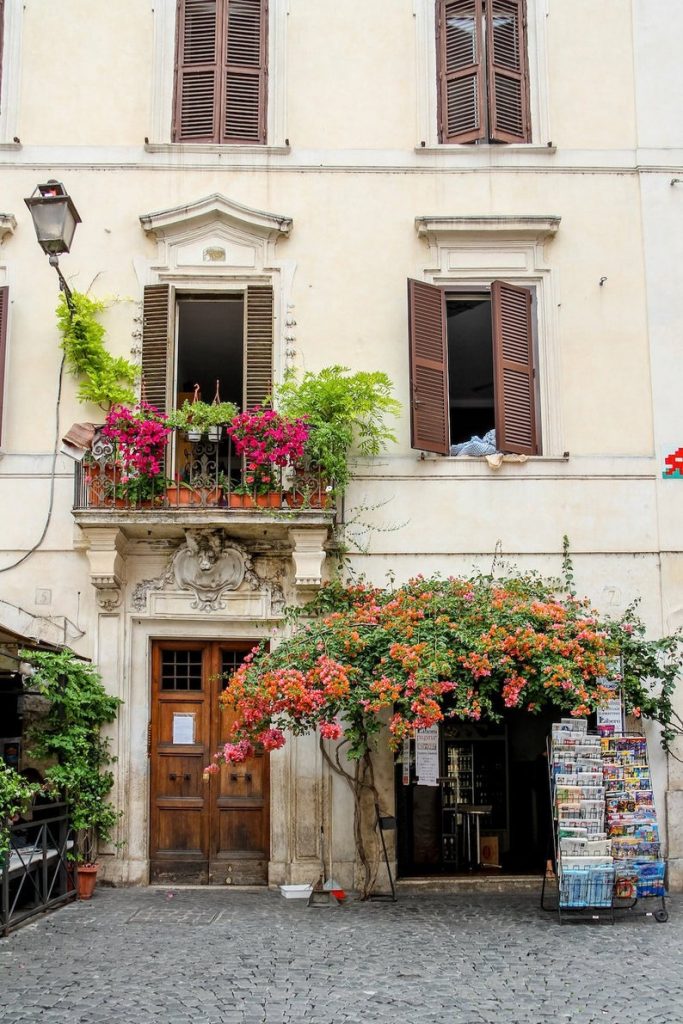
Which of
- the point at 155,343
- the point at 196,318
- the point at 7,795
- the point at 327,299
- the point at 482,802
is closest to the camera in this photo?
the point at 7,795

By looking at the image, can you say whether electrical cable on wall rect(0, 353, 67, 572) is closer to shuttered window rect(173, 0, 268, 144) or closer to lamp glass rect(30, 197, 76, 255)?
lamp glass rect(30, 197, 76, 255)

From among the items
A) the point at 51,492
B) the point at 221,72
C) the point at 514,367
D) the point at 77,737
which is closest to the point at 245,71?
the point at 221,72

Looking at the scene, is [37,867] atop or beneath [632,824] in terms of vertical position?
beneath

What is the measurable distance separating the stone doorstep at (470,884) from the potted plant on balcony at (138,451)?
4.47m

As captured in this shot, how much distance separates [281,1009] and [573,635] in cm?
409

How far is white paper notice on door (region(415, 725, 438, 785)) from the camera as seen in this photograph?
Result: 1080 centimetres

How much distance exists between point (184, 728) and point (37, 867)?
83.8 inches

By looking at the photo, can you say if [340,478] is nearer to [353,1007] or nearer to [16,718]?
[16,718]

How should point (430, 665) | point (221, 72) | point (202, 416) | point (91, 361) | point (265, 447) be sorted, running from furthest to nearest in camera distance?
point (221, 72)
point (91, 361)
point (202, 416)
point (265, 447)
point (430, 665)

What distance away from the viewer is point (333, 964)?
7.90 meters

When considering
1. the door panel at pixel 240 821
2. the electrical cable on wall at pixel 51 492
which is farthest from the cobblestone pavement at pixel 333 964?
the electrical cable on wall at pixel 51 492

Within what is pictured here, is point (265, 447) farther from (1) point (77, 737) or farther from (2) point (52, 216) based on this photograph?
(1) point (77, 737)

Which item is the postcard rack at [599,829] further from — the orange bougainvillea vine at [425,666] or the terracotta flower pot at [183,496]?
the terracotta flower pot at [183,496]

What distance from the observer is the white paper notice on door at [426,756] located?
35.4 feet
